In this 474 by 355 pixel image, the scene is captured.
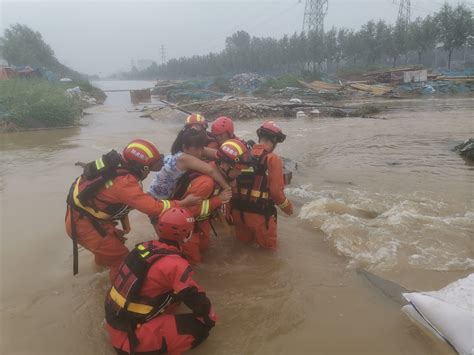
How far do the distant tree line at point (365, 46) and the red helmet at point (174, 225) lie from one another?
4939 cm

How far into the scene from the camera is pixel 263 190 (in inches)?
158

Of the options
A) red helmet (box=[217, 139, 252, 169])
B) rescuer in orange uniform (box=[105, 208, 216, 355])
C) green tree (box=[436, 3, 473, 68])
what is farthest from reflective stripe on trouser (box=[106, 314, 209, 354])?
green tree (box=[436, 3, 473, 68])

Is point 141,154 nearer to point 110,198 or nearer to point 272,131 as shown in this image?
point 110,198

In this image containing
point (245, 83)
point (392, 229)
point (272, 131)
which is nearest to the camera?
Result: point (272, 131)

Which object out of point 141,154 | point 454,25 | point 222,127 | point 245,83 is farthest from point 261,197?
point 454,25

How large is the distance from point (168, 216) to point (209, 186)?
981 millimetres

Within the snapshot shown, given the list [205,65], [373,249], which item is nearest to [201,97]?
[373,249]

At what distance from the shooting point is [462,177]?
305 inches

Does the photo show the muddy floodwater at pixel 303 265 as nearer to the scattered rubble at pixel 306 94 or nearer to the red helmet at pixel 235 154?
the red helmet at pixel 235 154

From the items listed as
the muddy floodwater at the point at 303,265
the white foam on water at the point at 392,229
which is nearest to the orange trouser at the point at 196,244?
the muddy floodwater at the point at 303,265

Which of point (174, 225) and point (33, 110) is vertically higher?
point (33, 110)

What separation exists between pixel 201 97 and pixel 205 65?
5602 cm

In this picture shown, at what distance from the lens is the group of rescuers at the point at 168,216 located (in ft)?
8.36

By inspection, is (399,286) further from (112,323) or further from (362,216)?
(112,323)
